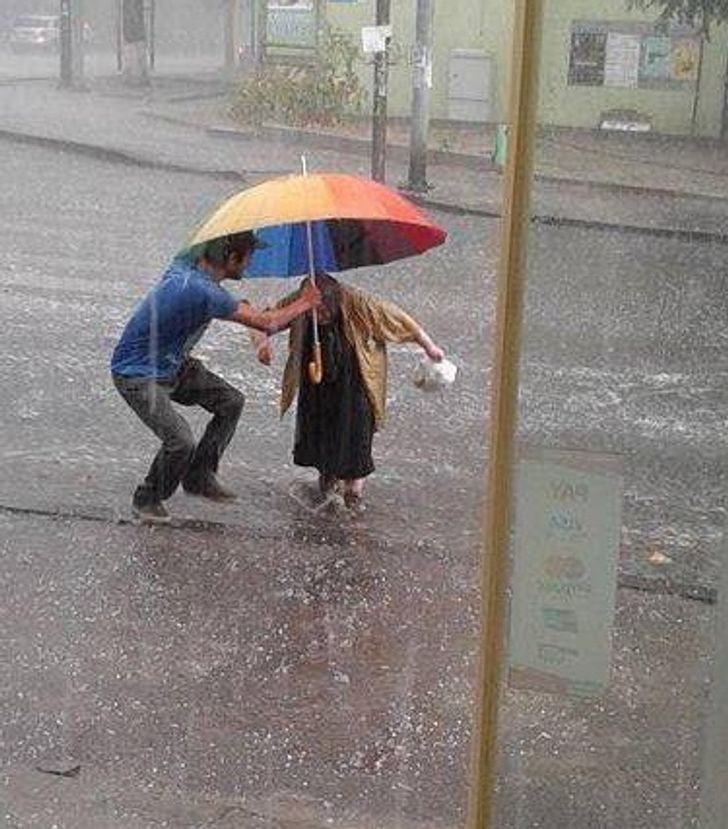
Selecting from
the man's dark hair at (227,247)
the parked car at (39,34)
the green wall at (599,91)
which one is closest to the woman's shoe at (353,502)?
the man's dark hair at (227,247)

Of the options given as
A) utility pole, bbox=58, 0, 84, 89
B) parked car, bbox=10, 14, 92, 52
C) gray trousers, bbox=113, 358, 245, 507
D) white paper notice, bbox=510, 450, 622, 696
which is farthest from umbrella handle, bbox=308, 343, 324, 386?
parked car, bbox=10, 14, 92, 52

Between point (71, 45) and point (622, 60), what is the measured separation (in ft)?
74.8

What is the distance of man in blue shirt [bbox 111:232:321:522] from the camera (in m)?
5.86

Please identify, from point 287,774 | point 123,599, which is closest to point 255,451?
point 123,599

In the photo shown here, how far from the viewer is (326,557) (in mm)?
5770

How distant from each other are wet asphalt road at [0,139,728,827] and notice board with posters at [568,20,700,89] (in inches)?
9.1

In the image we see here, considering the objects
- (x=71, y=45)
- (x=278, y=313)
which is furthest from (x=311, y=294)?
(x=71, y=45)

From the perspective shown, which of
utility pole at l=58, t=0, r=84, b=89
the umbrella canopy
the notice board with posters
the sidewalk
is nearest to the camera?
the notice board with posters

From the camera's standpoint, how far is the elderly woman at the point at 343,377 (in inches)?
238

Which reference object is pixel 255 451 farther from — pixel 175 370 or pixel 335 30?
pixel 335 30

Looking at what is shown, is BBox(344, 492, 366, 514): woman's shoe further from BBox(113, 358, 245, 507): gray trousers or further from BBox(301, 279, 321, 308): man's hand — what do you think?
BBox(301, 279, 321, 308): man's hand

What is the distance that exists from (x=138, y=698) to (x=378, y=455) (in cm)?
265

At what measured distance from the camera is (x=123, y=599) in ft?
17.3

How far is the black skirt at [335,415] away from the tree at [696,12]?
12.8ft
